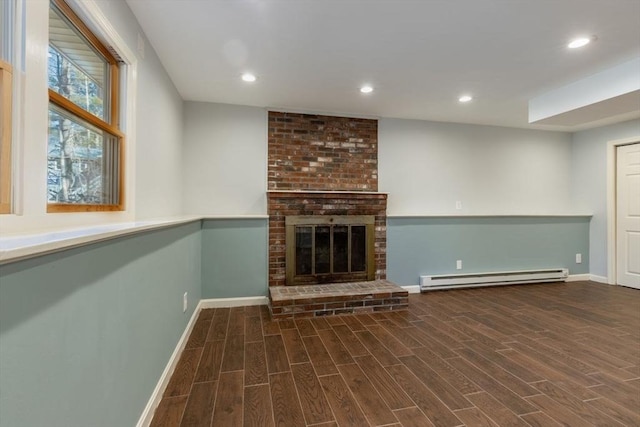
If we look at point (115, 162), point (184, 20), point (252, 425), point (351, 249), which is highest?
point (184, 20)

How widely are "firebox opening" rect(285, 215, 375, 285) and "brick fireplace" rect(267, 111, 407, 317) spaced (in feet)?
0.05

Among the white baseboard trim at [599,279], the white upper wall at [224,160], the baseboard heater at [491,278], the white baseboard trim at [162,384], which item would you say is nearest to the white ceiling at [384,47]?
the white upper wall at [224,160]

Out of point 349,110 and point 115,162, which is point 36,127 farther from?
point 349,110

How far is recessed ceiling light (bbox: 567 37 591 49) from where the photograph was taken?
2195 millimetres

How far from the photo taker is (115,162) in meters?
1.79

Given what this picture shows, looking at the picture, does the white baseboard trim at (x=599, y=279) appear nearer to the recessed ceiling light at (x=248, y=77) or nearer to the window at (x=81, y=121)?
the recessed ceiling light at (x=248, y=77)

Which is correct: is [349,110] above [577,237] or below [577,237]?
above

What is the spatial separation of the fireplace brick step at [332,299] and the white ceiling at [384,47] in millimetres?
2197

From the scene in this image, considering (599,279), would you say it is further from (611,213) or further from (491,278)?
(491,278)

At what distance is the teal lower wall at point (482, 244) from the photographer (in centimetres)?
404

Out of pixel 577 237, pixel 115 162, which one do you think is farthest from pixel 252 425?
pixel 577 237

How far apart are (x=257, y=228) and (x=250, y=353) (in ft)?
5.07

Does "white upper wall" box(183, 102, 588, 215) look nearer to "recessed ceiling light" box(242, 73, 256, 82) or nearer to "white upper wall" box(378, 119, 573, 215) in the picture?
"white upper wall" box(378, 119, 573, 215)

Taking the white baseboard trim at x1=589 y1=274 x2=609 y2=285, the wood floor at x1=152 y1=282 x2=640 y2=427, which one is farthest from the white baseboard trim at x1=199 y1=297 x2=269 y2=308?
the white baseboard trim at x1=589 y1=274 x2=609 y2=285
